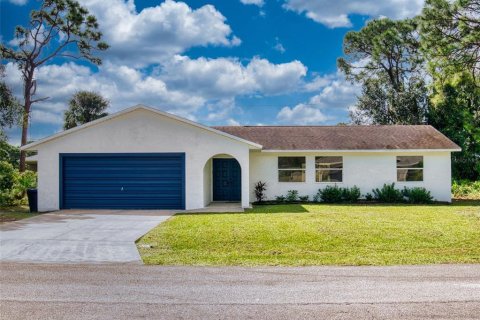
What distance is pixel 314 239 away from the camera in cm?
1145

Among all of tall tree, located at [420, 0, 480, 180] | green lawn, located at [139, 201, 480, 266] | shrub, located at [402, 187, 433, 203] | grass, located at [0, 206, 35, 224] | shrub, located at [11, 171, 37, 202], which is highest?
tall tree, located at [420, 0, 480, 180]

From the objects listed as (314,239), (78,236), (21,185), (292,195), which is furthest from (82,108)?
(314,239)

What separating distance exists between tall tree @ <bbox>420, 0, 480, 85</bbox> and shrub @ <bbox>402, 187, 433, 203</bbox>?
19.6 feet

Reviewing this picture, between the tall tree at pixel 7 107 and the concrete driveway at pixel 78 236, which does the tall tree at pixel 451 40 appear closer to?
the concrete driveway at pixel 78 236

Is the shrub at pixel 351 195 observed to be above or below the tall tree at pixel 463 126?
below

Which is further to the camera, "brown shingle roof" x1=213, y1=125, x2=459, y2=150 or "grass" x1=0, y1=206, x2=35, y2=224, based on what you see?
"brown shingle roof" x1=213, y1=125, x2=459, y2=150

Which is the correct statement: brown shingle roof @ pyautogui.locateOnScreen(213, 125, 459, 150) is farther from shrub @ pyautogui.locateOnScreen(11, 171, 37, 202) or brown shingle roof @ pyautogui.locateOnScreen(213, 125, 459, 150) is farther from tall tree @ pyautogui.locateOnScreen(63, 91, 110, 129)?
tall tree @ pyautogui.locateOnScreen(63, 91, 110, 129)

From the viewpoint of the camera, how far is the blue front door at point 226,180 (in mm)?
22625

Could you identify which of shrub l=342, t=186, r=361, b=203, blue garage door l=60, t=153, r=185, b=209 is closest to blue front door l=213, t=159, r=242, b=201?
blue garage door l=60, t=153, r=185, b=209

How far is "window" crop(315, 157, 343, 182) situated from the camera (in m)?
22.4

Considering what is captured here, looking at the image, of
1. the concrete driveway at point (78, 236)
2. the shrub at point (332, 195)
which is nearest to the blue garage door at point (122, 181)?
the concrete driveway at point (78, 236)

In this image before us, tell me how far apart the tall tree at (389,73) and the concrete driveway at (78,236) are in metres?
25.7

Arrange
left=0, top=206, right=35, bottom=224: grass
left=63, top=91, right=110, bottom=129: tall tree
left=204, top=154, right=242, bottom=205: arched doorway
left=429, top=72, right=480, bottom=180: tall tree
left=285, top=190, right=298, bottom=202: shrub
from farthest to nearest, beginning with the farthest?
left=63, top=91, right=110, bottom=129: tall tree, left=429, top=72, right=480, bottom=180: tall tree, left=204, top=154, right=242, bottom=205: arched doorway, left=285, top=190, right=298, bottom=202: shrub, left=0, top=206, right=35, bottom=224: grass

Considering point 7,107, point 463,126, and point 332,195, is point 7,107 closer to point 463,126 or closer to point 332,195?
point 332,195
